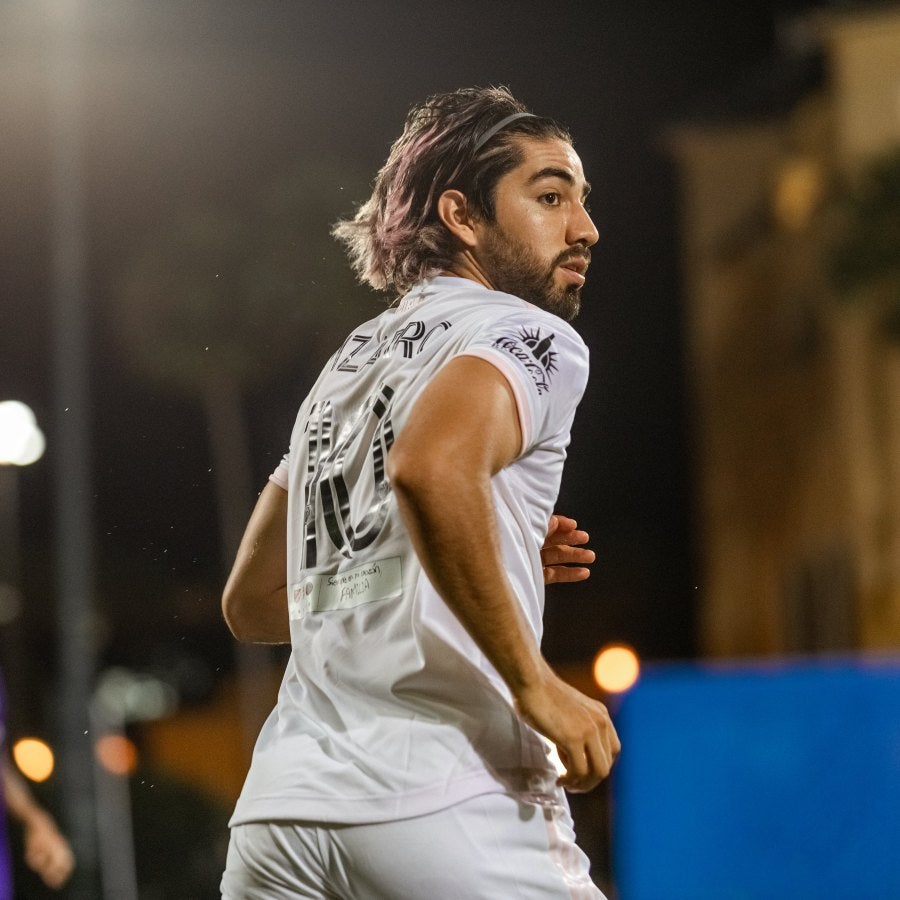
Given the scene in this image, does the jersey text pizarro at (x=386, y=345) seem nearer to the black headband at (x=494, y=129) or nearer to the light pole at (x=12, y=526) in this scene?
the black headband at (x=494, y=129)

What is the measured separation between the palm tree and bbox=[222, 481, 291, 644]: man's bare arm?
0.20m

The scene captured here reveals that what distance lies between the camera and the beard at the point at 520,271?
2.26m

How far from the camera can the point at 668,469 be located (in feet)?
90.6

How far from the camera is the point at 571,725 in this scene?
187 cm

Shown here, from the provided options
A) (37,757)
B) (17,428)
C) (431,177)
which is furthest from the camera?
(37,757)

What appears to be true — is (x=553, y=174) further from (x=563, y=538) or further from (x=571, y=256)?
(x=563, y=538)

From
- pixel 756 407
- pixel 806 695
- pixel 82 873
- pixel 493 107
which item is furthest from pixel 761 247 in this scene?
pixel 493 107

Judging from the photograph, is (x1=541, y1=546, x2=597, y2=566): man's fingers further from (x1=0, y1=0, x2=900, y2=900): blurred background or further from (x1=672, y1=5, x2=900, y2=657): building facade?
(x1=672, y1=5, x2=900, y2=657): building facade

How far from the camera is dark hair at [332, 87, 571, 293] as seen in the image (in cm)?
232

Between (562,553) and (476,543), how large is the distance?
1.61 feet

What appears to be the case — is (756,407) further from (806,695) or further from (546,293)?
(546,293)

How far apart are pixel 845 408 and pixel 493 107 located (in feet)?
65.9

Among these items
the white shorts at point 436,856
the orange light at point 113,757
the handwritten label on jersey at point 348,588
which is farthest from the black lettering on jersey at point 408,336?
the orange light at point 113,757

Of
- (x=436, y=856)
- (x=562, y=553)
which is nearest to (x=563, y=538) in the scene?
(x=562, y=553)
